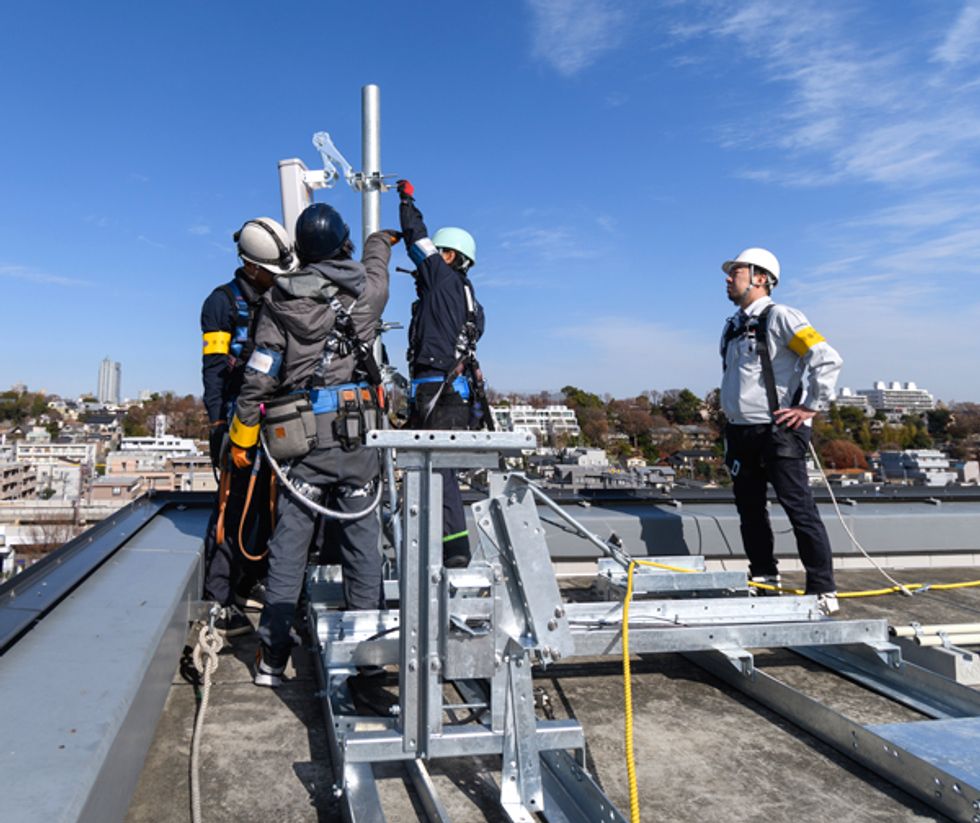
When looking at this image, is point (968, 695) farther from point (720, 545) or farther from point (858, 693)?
point (720, 545)

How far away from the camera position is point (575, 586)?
4609 mm

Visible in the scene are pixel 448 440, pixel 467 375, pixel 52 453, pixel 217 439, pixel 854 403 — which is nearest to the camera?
pixel 448 440

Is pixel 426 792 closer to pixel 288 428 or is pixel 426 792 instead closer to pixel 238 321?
pixel 288 428

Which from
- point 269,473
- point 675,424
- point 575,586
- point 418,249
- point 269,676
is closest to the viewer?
point 269,676

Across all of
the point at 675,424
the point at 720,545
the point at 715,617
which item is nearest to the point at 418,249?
the point at 715,617

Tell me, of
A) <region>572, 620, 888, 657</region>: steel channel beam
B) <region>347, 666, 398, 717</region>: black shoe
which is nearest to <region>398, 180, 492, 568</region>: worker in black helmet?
<region>347, 666, 398, 717</region>: black shoe

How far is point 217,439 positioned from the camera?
3.95 m

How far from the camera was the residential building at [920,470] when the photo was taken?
7.75 meters

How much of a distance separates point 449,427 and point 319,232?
1.54m

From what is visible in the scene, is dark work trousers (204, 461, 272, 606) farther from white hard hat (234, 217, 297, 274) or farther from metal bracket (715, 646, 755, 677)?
metal bracket (715, 646, 755, 677)

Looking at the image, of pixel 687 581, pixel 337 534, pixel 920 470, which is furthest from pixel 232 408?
pixel 920 470

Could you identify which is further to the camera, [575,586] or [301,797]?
[575,586]

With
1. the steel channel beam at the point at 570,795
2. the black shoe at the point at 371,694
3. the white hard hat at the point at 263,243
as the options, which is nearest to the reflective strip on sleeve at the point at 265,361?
the white hard hat at the point at 263,243

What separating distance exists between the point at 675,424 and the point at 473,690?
28347 millimetres
